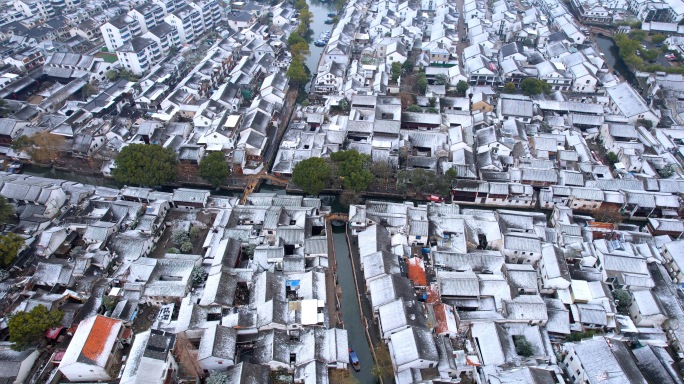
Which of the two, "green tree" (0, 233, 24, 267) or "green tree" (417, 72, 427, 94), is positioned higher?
"green tree" (417, 72, 427, 94)

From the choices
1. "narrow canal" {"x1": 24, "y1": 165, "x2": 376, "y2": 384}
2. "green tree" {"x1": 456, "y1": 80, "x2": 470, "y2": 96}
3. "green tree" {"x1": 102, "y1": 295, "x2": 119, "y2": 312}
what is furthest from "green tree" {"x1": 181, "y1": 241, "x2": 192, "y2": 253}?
"green tree" {"x1": 456, "y1": 80, "x2": 470, "y2": 96}

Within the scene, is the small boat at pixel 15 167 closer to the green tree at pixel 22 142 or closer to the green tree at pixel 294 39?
the green tree at pixel 22 142

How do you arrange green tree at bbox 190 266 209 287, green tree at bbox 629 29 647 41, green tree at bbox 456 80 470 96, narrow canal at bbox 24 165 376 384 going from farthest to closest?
1. green tree at bbox 629 29 647 41
2. green tree at bbox 456 80 470 96
3. green tree at bbox 190 266 209 287
4. narrow canal at bbox 24 165 376 384

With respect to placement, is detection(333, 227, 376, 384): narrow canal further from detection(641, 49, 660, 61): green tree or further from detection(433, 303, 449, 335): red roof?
detection(641, 49, 660, 61): green tree

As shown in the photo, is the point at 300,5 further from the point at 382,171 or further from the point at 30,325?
the point at 30,325

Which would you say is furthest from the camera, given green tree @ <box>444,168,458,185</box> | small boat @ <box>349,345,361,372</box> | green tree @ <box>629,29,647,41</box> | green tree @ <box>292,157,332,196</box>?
green tree @ <box>629,29,647,41</box>

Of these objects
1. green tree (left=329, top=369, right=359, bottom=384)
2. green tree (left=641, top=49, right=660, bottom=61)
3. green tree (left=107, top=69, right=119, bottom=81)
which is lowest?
green tree (left=329, top=369, right=359, bottom=384)

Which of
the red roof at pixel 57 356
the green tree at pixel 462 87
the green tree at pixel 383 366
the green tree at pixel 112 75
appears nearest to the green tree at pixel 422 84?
the green tree at pixel 462 87

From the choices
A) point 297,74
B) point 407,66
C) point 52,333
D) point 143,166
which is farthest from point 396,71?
point 52,333
